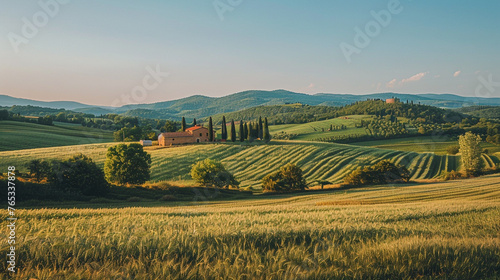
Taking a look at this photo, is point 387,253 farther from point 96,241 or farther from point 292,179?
point 292,179

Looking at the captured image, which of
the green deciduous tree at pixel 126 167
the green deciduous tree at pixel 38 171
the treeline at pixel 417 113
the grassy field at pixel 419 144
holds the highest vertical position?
the treeline at pixel 417 113

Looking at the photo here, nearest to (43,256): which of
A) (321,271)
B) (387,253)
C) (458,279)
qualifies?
(321,271)

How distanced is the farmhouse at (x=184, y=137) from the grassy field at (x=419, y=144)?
53.4m

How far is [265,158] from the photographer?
75.1 m

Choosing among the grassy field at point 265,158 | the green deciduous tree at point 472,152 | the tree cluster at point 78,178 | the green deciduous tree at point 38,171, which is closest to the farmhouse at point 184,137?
the grassy field at point 265,158

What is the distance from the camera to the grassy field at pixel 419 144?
9900 cm

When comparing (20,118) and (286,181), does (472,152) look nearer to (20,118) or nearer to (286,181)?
(286,181)

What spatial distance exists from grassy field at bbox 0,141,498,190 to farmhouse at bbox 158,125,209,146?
615 cm

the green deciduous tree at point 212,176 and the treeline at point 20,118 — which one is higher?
the treeline at point 20,118

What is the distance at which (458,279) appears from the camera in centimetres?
558

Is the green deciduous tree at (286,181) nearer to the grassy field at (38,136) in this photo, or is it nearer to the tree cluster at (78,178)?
the tree cluster at (78,178)

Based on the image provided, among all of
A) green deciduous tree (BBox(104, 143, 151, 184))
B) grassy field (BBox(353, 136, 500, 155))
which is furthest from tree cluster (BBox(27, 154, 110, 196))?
grassy field (BBox(353, 136, 500, 155))

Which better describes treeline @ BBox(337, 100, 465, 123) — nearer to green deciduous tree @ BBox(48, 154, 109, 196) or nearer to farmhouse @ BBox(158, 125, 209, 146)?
farmhouse @ BBox(158, 125, 209, 146)

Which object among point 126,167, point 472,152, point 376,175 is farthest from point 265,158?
point 472,152
